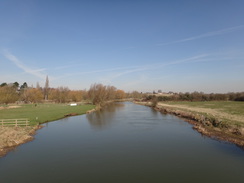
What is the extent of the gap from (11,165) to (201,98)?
94548mm

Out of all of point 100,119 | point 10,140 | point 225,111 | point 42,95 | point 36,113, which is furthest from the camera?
point 42,95

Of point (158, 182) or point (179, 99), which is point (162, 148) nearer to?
point (158, 182)

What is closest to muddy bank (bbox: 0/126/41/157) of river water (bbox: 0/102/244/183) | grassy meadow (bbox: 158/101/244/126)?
river water (bbox: 0/102/244/183)

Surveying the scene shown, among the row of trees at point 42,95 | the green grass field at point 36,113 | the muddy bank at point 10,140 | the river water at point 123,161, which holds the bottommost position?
the river water at point 123,161

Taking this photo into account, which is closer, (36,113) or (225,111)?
(225,111)

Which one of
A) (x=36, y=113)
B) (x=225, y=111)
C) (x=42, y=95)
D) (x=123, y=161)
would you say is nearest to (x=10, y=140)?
(x=123, y=161)

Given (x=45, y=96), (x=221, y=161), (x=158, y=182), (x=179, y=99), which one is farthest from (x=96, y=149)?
(x=45, y=96)

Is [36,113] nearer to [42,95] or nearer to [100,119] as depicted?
[100,119]

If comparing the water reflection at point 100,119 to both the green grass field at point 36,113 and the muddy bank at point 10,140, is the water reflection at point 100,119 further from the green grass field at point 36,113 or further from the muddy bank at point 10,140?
the muddy bank at point 10,140

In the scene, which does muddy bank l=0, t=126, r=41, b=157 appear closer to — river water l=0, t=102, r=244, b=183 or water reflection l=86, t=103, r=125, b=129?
river water l=0, t=102, r=244, b=183

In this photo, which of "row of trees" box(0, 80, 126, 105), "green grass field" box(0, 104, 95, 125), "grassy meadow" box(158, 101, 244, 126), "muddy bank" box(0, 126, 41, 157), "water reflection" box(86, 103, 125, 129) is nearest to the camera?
"muddy bank" box(0, 126, 41, 157)

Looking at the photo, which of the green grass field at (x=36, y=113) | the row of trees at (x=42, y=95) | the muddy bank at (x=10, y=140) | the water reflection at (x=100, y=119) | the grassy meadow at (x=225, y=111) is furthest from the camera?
the row of trees at (x=42, y=95)

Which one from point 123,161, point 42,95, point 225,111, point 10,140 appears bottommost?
point 123,161

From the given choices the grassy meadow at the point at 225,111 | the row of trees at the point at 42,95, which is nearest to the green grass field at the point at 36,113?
the row of trees at the point at 42,95
